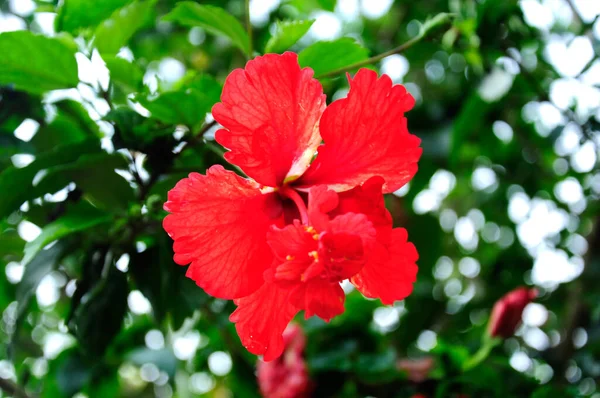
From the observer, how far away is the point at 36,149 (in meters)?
1.13

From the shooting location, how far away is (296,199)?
75 centimetres

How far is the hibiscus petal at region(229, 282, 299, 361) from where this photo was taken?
2.43ft

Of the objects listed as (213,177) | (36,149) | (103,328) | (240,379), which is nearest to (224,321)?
(240,379)

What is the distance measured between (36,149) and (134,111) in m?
0.34

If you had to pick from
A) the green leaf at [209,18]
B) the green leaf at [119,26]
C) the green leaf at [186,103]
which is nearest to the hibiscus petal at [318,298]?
the green leaf at [186,103]

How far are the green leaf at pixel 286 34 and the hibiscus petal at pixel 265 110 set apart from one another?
20 centimetres

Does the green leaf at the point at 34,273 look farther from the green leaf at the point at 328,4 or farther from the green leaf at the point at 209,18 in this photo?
the green leaf at the point at 328,4

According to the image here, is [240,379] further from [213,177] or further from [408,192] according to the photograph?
[213,177]

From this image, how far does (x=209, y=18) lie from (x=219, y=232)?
386 mm

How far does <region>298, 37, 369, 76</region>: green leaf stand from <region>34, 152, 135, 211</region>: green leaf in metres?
0.33

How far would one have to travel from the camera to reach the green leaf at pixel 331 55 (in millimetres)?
909

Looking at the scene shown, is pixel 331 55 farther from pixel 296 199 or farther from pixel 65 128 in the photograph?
pixel 65 128

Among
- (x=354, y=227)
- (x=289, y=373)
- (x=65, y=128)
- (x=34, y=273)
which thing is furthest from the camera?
(x=289, y=373)

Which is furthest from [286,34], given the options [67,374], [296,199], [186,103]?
[67,374]
